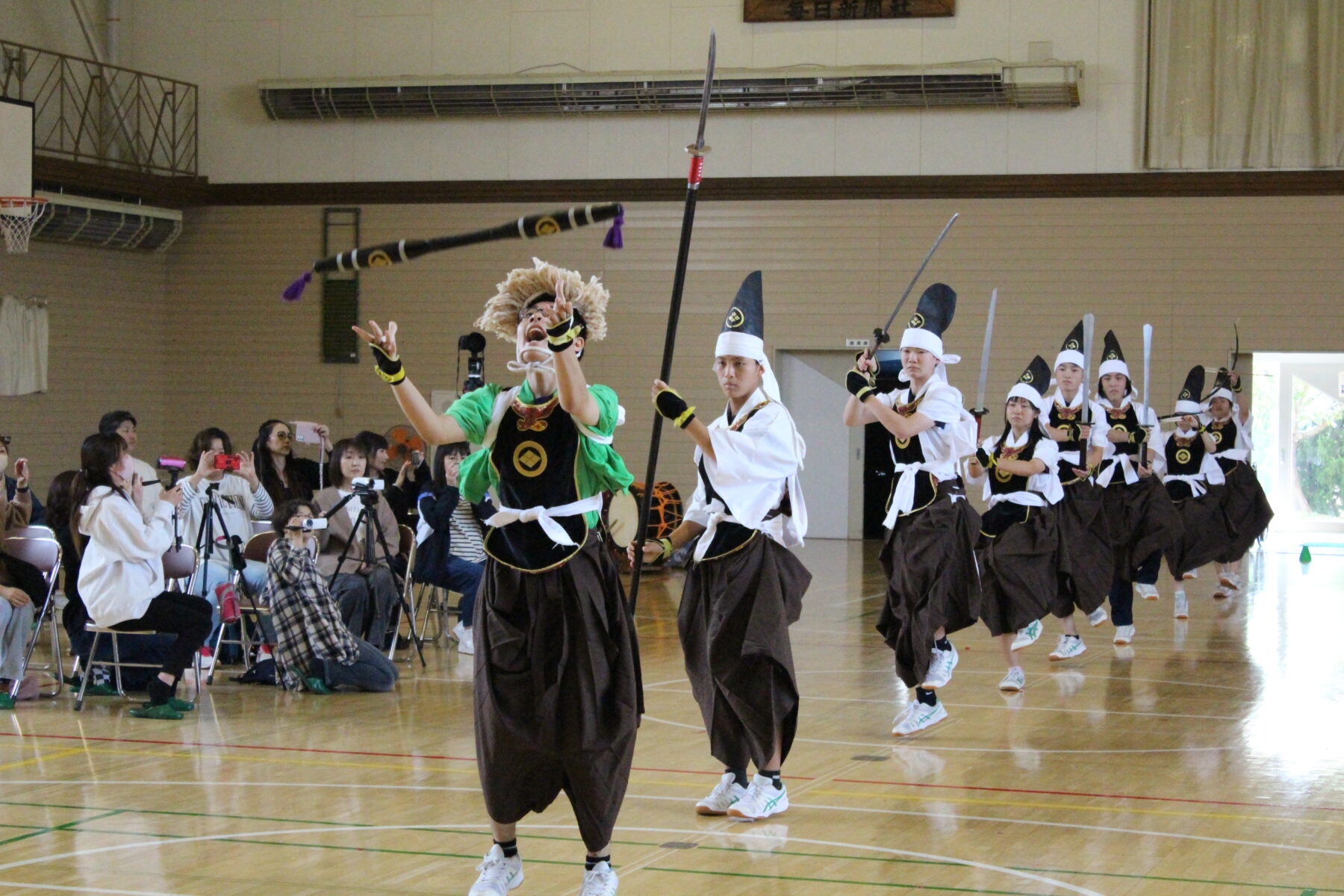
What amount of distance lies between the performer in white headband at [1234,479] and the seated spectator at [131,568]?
893 centimetres

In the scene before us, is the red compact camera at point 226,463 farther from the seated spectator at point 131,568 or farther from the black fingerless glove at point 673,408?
the black fingerless glove at point 673,408

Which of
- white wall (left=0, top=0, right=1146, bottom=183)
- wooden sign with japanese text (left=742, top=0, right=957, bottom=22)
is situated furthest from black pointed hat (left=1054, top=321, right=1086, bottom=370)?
wooden sign with japanese text (left=742, top=0, right=957, bottom=22)

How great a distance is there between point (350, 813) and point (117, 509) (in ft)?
8.65

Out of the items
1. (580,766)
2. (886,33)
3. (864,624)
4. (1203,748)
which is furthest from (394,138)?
(580,766)

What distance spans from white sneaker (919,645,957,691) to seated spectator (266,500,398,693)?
2987mm

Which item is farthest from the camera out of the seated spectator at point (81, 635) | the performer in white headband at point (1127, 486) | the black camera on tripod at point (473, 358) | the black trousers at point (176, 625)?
the performer in white headband at point (1127, 486)

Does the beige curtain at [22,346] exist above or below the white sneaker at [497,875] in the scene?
above

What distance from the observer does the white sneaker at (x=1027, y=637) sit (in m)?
9.34

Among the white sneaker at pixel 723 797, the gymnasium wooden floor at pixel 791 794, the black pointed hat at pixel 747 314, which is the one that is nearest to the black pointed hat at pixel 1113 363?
the gymnasium wooden floor at pixel 791 794

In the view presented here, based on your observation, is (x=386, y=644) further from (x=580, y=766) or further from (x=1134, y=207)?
(x=1134, y=207)

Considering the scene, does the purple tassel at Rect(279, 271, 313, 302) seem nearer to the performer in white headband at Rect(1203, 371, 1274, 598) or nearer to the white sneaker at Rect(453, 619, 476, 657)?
the white sneaker at Rect(453, 619, 476, 657)

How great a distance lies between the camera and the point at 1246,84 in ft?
52.5

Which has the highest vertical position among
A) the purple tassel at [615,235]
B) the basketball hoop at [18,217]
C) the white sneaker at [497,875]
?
the basketball hoop at [18,217]

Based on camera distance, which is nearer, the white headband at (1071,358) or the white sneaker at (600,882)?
the white sneaker at (600,882)
